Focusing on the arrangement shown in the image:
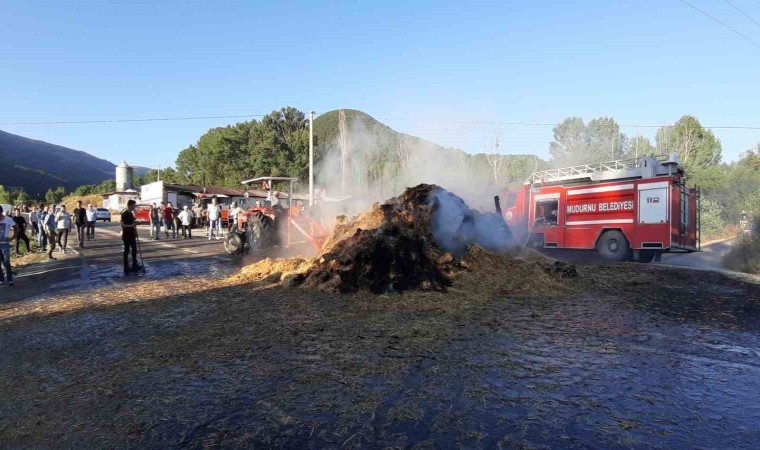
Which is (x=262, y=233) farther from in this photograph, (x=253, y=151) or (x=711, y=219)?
(x=253, y=151)

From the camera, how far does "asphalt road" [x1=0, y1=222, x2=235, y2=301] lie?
9367mm

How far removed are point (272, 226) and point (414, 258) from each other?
6727 mm

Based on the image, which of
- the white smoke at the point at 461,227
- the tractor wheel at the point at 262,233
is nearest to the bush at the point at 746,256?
the white smoke at the point at 461,227

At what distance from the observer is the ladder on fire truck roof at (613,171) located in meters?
13.6

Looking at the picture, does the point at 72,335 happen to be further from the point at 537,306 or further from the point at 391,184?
the point at 391,184

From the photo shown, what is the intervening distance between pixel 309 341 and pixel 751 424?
4134mm

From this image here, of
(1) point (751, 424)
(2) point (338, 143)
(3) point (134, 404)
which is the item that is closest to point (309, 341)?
(3) point (134, 404)

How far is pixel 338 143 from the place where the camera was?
71.9ft

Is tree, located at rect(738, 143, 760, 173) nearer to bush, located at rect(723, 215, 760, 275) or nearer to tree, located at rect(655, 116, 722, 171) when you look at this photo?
tree, located at rect(655, 116, 722, 171)

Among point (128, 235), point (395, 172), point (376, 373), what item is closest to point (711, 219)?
point (395, 172)

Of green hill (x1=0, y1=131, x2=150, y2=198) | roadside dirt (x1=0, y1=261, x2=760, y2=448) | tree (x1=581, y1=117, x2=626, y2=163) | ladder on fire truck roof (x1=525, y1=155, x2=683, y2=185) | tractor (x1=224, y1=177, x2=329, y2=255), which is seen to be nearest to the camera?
roadside dirt (x1=0, y1=261, x2=760, y2=448)

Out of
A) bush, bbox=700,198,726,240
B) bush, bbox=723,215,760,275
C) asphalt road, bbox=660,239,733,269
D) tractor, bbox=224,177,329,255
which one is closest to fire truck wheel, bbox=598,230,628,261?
asphalt road, bbox=660,239,733,269

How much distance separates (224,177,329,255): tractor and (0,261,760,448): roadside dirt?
17.4 feet

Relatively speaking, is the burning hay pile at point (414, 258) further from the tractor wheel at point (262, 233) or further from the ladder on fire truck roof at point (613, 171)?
the ladder on fire truck roof at point (613, 171)
